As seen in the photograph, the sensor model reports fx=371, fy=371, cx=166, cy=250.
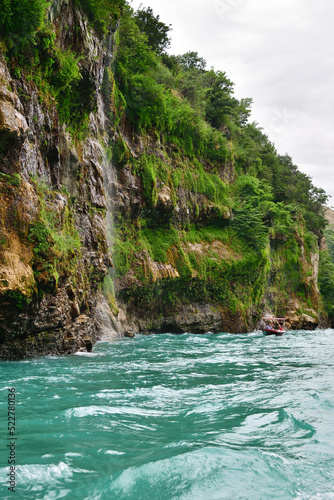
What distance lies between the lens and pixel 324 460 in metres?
3.35

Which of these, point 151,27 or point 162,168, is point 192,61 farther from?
point 162,168

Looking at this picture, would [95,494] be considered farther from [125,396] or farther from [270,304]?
[270,304]

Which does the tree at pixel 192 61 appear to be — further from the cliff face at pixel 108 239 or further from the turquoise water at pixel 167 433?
the turquoise water at pixel 167 433

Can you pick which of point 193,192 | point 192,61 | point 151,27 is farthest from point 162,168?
point 192,61

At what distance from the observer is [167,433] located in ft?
12.9

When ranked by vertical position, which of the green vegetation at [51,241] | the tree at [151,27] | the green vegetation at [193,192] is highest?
the tree at [151,27]

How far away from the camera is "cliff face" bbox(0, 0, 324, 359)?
780cm

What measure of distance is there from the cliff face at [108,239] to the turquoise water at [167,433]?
2.05m

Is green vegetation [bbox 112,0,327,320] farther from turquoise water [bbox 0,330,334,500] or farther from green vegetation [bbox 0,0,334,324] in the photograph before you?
turquoise water [bbox 0,330,334,500]

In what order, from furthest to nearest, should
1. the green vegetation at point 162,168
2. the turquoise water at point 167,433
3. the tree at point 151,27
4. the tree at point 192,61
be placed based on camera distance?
1. the tree at point 192,61
2. the tree at point 151,27
3. the green vegetation at point 162,168
4. the turquoise water at point 167,433

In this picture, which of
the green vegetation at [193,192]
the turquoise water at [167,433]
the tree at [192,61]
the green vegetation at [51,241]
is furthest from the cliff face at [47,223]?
the tree at [192,61]

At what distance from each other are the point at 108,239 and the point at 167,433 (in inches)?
534

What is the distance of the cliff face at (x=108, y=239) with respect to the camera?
7.80 metres

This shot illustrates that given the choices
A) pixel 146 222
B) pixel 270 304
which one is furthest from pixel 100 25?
pixel 270 304
